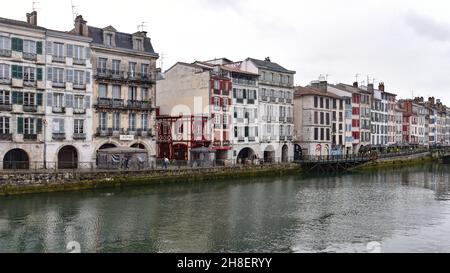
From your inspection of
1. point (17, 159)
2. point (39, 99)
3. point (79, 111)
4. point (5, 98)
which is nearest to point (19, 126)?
point (5, 98)

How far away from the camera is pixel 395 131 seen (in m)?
107

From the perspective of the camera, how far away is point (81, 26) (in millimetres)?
49062

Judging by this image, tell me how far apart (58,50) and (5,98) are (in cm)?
710

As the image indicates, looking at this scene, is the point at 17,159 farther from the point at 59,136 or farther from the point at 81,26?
the point at 81,26

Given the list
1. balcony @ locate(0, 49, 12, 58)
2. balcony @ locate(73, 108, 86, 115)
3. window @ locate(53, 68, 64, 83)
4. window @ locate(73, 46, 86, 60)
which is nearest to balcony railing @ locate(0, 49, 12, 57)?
balcony @ locate(0, 49, 12, 58)

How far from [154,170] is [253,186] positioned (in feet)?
33.2

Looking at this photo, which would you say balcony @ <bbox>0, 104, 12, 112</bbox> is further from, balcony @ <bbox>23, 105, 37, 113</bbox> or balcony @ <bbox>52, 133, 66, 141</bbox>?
balcony @ <bbox>52, 133, 66, 141</bbox>

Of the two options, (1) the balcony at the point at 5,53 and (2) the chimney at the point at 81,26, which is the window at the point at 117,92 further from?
(1) the balcony at the point at 5,53

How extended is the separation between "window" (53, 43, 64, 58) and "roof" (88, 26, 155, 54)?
3.79 m

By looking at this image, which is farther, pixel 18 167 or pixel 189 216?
pixel 18 167

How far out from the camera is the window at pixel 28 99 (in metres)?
45.1

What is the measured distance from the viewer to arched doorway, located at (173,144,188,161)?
61.1 meters
